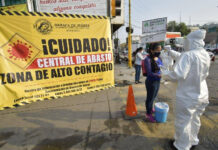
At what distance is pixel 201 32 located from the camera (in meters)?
1.84

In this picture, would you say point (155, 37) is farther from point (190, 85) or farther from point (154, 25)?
point (190, 85)

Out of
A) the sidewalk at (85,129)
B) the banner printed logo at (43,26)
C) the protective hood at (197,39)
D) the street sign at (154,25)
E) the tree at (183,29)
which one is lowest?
the sidewalk at (85,129)

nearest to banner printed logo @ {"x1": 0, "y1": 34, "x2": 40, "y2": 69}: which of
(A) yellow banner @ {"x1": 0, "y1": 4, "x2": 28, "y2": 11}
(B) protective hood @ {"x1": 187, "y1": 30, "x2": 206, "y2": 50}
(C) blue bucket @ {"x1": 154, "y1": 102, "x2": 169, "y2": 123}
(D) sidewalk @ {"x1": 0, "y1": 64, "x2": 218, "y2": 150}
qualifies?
(D) sidewalk @ {"x1": 0, "y1": 64, "x2": 218, "y2": 150}

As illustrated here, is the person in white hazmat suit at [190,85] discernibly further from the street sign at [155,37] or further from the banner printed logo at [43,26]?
the street sign at [155,37]

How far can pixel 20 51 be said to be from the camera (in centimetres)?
396

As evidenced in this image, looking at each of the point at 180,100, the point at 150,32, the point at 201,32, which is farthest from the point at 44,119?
the point at 150,32

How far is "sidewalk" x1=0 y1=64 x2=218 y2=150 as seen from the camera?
2.28 m

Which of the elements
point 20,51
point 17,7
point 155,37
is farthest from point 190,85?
point 17,7

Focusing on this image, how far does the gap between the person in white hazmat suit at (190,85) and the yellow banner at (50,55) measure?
344 cm

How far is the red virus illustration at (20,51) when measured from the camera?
12.6 ft

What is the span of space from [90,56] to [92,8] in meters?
3.48

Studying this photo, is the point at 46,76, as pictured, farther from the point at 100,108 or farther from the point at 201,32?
the point at 201,32

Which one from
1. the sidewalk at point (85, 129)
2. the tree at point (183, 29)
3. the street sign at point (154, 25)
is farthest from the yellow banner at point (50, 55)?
the tree at point (183, 29)

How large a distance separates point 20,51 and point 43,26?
1.12 m
